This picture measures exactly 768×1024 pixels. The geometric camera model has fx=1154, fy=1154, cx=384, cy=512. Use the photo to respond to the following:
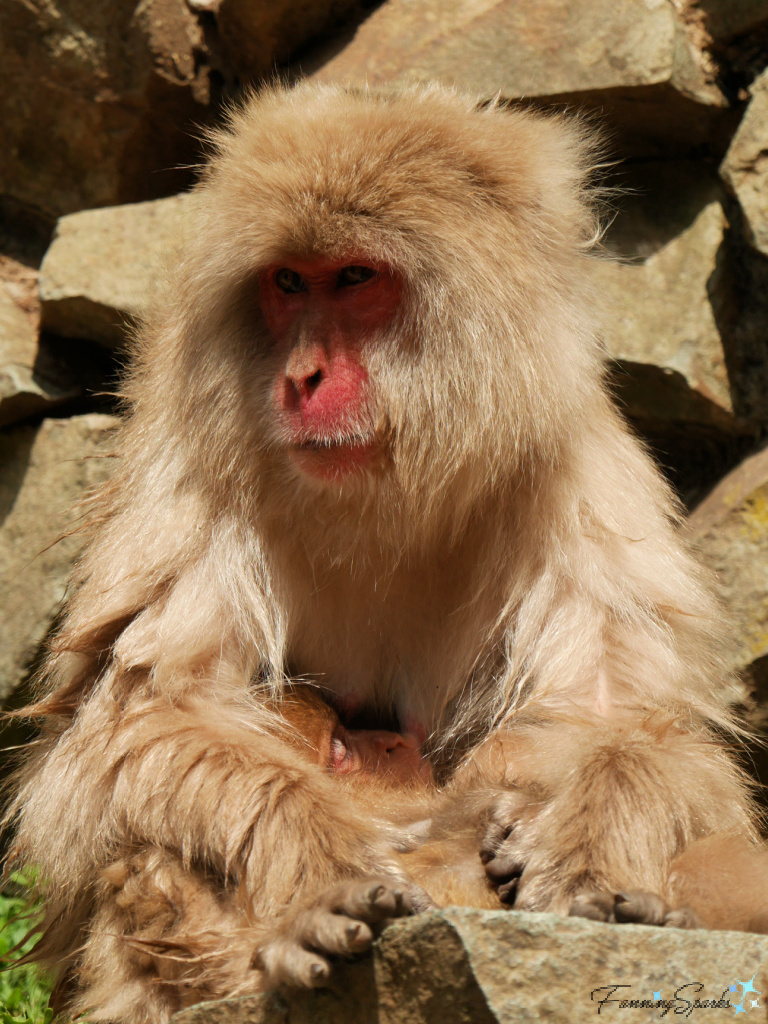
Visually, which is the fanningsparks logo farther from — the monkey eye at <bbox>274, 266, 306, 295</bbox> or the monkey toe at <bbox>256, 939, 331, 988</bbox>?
the monkey eye at <bbox>274, 266, 306, 295</bbox>

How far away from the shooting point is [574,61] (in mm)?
4277

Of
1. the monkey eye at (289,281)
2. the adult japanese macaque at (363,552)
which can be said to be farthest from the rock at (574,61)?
the monkey eye at (289,281)

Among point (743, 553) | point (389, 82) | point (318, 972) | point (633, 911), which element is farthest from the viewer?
point (389, 82)

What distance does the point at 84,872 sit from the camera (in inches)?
107

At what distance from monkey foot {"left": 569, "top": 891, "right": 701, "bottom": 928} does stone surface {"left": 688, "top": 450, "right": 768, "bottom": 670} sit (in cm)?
184

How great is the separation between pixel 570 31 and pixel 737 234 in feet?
3.21

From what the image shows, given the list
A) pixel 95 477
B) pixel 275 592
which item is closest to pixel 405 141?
pixel 275 592

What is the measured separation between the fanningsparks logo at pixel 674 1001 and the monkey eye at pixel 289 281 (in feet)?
5.98

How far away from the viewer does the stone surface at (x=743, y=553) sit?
3.94m

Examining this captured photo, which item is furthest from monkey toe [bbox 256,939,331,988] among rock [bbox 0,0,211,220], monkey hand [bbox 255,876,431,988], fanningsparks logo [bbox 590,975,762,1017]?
rock [bbox 0,0,211,220]

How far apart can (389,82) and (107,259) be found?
1.31 metres

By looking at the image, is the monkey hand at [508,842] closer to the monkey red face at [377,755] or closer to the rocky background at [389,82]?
the monkey red face at [377,755]

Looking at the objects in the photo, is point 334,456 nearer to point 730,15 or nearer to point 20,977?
point 20,977

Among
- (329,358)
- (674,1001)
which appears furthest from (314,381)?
(674,1001)
